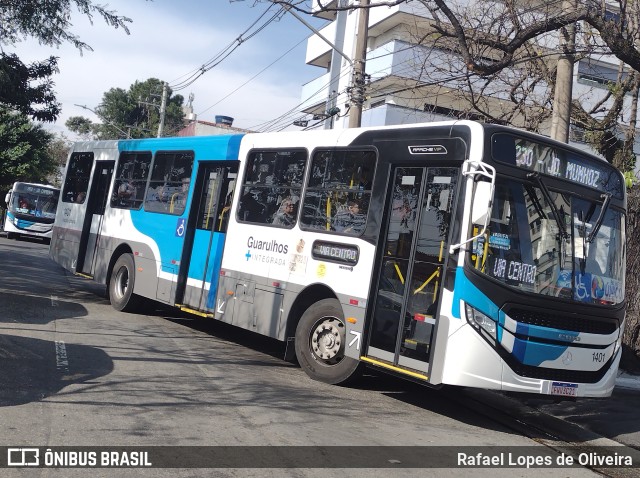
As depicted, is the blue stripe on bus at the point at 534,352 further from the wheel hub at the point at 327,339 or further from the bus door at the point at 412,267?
the wheel hub at the point at 327,339

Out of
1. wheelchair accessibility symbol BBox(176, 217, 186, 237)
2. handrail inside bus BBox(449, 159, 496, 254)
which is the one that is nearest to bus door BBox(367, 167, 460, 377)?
handrail inside bus BBox(449, 159, 496, 254)

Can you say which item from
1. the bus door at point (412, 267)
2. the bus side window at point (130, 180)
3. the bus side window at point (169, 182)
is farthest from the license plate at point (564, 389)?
the bus side window at point (130, 180)

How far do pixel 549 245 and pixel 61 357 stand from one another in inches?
234

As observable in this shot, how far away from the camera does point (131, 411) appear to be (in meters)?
7.14

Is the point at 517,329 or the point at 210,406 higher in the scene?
the point at 517,329

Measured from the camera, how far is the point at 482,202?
772cm

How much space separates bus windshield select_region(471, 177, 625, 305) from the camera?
7.93 metres

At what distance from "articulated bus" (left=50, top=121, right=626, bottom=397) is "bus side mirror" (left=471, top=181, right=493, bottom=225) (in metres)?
0.02

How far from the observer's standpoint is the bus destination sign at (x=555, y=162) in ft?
26.8

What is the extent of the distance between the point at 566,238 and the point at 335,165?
324 centimetres

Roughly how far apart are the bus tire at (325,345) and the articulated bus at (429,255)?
0.07 feet

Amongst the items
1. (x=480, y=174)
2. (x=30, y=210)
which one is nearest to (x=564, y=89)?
(x=480, y=174)

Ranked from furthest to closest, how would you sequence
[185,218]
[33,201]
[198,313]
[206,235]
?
1. [33,201]
2. [185,218]
3. [206,235]
4. [198,313]

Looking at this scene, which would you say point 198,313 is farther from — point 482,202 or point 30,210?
point 30,210
